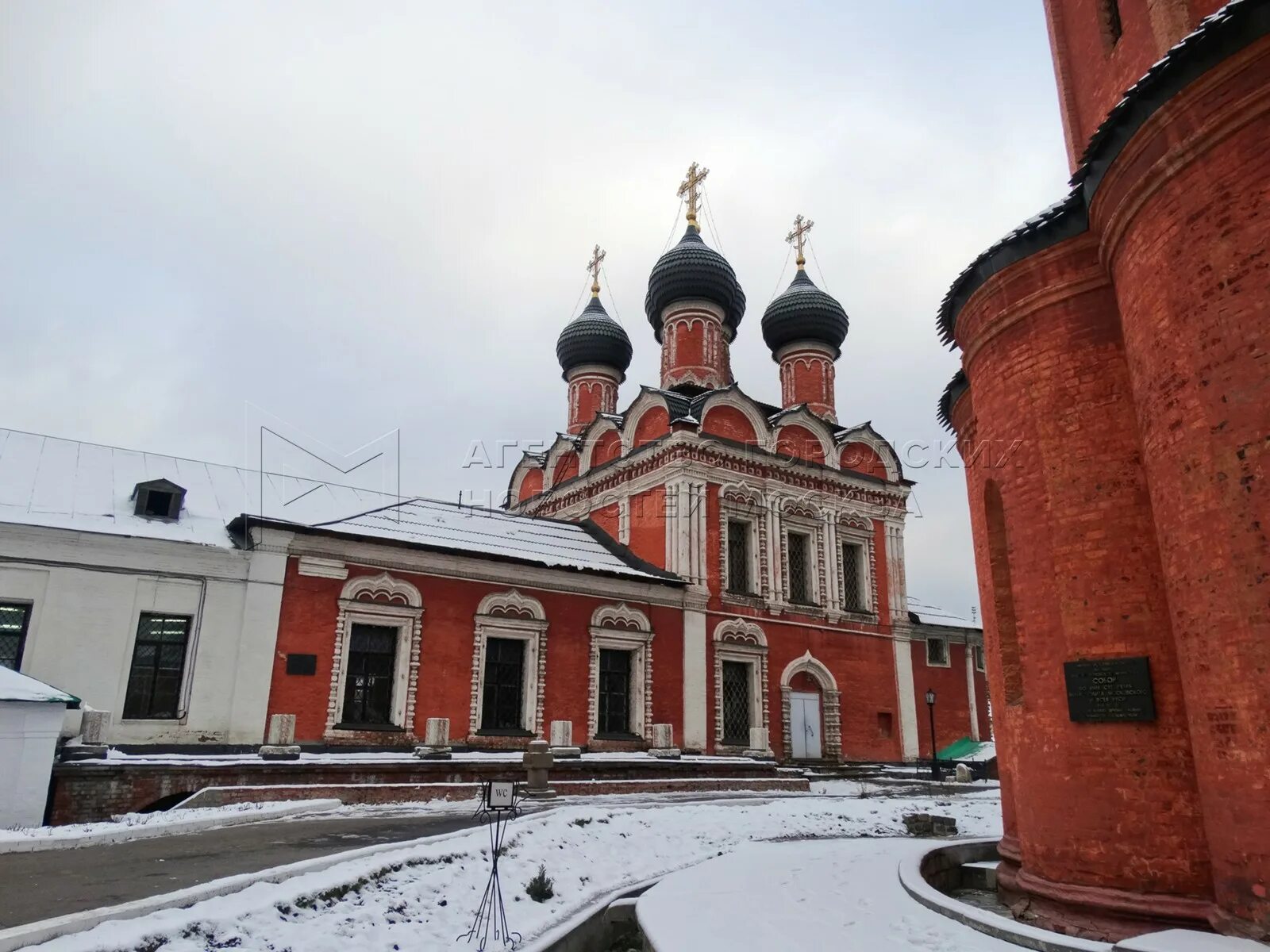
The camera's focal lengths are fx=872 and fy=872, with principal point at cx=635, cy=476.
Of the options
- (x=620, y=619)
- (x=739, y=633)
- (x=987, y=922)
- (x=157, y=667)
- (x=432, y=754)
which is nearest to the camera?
(x=987, y=922)

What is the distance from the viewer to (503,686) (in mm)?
16406

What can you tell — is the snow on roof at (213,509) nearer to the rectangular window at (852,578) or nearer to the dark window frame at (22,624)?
the dark window frame at (22,624)

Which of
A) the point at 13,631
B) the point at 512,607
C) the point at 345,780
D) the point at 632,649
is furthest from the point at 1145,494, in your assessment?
the point at 13,631

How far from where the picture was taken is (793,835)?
11.1 metres

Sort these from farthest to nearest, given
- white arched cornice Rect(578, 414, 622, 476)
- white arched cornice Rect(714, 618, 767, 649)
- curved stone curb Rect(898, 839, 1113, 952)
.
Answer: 1. white arched cornice Rect(578, 414, 622, 476)
2. white arched cornice Rect(714, 618, 767, 649)
3. curved stone curb Rect(898, 839, 1113, 952)

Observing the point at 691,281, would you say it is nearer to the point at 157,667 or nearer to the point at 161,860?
the point at 157,667

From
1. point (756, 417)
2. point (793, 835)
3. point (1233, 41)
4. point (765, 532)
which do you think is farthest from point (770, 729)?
point (1233, 41)

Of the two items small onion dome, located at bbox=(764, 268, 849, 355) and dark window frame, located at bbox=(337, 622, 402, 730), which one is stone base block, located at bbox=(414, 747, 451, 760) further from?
small onion dome, located at bbox=(764, 268, 849, 355)

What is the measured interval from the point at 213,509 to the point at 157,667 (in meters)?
3.02

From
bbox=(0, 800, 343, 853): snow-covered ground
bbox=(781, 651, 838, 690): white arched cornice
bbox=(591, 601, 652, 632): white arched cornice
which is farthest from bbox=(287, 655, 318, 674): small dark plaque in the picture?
bbox=(781, 651, 838, 690): white arched cornice

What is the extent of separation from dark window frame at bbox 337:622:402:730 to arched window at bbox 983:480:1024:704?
10.6m

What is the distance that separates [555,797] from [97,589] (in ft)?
24.5

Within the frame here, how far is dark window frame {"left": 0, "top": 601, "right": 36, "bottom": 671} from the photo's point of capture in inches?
489

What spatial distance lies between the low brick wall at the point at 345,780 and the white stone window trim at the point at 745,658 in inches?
94.7
